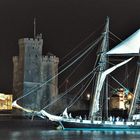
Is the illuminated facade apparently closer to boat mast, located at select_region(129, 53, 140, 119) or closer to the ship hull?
boat mast, located at select_region(129, 53, 140, 119)

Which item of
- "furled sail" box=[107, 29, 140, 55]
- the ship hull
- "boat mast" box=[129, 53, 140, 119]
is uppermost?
"furled sail" box=[107, 29, 140, 55]

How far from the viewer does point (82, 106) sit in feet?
498

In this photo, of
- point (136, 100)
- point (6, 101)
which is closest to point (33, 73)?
point (6, 101)

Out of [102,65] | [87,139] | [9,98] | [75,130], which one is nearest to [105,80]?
[102,65]

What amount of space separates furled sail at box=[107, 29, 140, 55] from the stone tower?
5689 cm

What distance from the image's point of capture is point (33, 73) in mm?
134625

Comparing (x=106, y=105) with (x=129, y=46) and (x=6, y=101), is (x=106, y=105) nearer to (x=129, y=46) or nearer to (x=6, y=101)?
(x=129, y=46)

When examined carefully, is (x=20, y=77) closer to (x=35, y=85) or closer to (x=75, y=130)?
(x=35, y=85)

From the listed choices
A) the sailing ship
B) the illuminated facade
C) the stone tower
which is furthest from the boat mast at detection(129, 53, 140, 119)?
the illuminated facade

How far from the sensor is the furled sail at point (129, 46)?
7575cm

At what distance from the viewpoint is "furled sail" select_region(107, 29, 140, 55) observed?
A: 75.8 m

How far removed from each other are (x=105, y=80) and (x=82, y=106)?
239ft

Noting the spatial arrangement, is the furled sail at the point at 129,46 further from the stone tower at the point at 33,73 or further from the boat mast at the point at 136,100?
the stone tower at the point at 33,73

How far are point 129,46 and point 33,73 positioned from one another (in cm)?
6063
